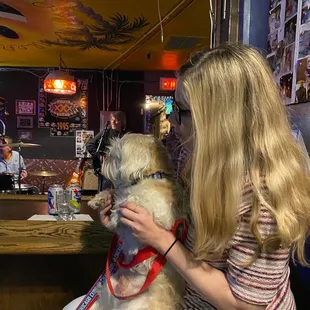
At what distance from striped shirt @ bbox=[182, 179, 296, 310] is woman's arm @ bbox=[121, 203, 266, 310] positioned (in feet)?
0.08

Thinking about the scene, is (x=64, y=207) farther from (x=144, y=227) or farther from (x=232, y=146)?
(x=232, y=146)

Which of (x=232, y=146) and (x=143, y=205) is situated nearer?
(x=232, y=146)

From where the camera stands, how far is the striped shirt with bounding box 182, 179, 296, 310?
881 mm

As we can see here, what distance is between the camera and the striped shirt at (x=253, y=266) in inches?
34.7

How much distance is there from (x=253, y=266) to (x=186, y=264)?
179 mm

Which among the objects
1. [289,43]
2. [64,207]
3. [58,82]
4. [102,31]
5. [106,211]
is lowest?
[64,207]

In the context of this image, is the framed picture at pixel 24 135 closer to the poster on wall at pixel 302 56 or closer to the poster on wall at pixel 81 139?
the poster on wall at pixel 81 139

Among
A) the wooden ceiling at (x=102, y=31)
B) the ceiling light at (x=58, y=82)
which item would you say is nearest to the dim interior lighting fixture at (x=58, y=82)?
the ceiling light at (x=58, y=82)

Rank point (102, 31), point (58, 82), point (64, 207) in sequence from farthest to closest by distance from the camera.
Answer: point (58, 82), point (102, 31), point (64, 207)

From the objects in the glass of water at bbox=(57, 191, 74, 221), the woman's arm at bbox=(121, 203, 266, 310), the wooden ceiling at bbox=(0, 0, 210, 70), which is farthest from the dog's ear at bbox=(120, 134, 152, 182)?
the wooden ceiling at bbox=(0, 0, 210, 70)

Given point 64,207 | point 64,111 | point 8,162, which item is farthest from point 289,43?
point 64,111

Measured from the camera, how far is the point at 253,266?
886mm

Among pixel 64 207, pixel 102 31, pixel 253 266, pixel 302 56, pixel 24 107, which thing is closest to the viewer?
pixel 253 266

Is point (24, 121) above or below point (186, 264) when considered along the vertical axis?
above
